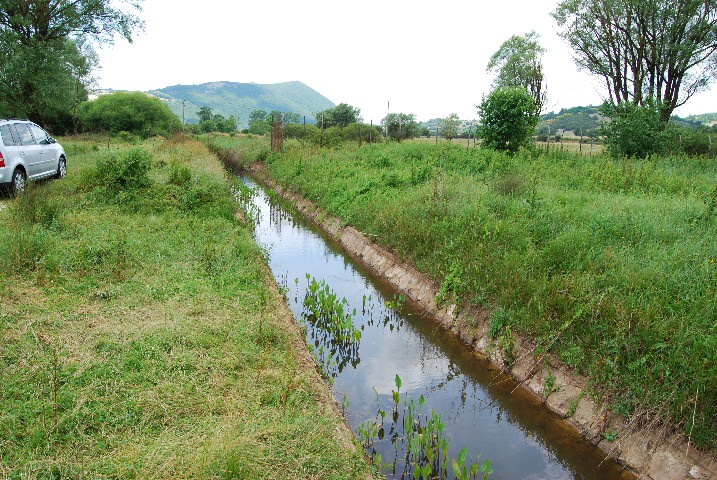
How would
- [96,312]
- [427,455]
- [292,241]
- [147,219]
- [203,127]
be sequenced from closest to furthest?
[427,455]
[96,312]
[147,219]
[292,241]
[203,127]

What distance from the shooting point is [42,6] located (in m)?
21.6

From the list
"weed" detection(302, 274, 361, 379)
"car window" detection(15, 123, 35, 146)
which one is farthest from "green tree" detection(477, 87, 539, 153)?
"car window" detection(15, 123, 35, 146)

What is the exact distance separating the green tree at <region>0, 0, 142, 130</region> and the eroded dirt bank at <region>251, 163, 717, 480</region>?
67.6 ft

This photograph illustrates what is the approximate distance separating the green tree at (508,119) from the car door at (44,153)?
45.6 ft

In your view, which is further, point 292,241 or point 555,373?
point 292,241

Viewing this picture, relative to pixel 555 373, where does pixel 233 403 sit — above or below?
above

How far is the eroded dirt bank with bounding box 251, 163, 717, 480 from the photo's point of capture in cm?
438

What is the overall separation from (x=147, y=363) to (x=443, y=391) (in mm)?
3429

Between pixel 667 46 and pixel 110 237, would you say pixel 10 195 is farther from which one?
pixel 667 46

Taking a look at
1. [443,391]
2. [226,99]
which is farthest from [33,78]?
[226,99]

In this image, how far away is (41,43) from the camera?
71.4ft

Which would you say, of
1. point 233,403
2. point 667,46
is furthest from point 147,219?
point 667,46

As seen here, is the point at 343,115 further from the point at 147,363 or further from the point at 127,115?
the point at 147,363

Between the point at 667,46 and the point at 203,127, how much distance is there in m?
45.2
